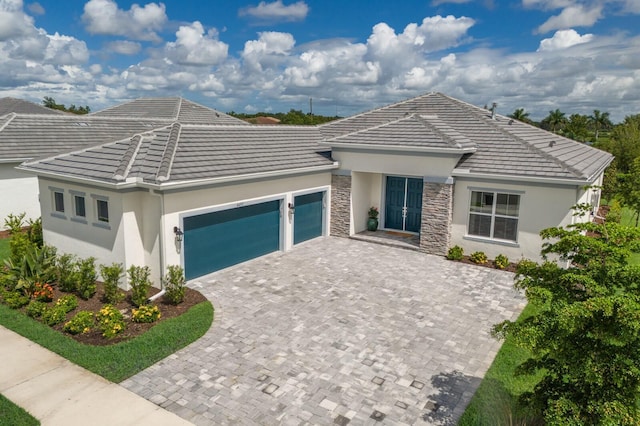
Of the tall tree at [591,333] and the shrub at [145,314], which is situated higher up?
the tall tree at [591,333]

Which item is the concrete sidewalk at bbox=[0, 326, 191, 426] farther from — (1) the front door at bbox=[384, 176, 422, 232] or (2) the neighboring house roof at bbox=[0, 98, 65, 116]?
(2) the neighboring house roof at bbox=[0, 98, 65, 116]

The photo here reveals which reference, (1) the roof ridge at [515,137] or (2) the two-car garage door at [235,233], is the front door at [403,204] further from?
(1) the roof ridge at [515,137]

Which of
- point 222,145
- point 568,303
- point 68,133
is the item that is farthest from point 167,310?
point 68,133

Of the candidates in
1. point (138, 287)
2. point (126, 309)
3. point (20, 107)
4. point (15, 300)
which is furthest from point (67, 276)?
point (20, 107)

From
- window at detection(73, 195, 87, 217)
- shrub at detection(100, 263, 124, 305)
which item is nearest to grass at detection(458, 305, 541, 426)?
shrub at detection(100, 263, 124, 305)

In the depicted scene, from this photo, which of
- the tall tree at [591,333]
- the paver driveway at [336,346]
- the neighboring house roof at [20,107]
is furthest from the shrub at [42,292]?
the neighboring house roof at [20,107]

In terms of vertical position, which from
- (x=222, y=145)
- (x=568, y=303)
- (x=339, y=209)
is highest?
(x=222, y=145)

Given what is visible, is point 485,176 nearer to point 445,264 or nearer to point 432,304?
point 445,264
